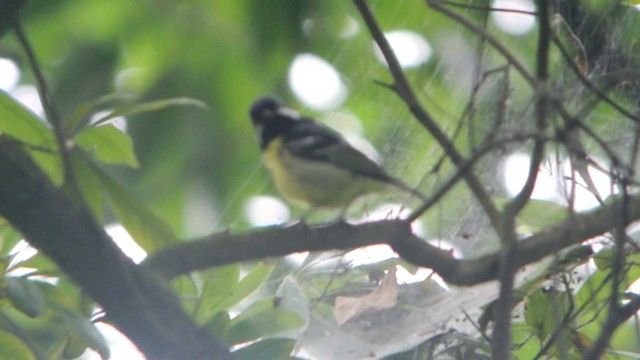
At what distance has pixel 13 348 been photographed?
1.42 m

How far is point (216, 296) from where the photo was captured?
158cm

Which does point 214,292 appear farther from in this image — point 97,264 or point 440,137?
point 440,137

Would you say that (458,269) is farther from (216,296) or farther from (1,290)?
Result: (1,290)

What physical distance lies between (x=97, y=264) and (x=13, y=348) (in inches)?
7.2

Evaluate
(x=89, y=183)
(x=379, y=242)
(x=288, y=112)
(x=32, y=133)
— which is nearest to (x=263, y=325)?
(x=379, y=242)

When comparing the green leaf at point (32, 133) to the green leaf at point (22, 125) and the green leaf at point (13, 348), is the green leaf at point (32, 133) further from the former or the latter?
the green leaf at point (13, 348)

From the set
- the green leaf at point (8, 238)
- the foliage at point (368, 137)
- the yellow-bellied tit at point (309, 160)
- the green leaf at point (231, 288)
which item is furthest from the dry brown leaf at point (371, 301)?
the green leaf at point (8, 238)

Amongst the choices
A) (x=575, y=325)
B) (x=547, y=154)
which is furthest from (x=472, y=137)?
(x=575, y=325)

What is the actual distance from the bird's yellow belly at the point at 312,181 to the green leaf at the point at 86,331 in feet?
2.65

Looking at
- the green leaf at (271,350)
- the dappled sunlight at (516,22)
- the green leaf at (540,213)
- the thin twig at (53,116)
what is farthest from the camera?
the dappled sunlight at (516,22)

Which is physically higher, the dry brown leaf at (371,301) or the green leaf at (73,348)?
the dry brown leaf at (371,301)

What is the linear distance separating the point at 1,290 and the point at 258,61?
80 centimetres

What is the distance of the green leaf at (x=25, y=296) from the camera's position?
133cm

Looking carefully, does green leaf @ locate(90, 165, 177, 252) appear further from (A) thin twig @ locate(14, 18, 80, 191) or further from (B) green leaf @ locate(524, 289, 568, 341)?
(B) green leaf @ locate(524, 289, 568, 341)
